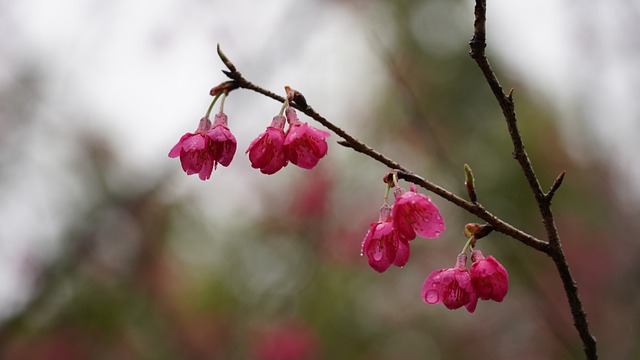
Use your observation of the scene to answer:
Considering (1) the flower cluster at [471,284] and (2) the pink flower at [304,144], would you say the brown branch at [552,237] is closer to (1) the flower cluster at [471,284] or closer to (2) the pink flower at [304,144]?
(1) the flower cluster at [471,284]

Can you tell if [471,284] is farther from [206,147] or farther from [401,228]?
[206,147]

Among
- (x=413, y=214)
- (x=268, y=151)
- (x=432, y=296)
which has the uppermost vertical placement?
(x=268, y=151)

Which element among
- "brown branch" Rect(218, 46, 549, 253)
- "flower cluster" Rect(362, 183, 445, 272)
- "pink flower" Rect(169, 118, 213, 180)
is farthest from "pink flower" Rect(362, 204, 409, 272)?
"pink flower" Rect(169, 118, 213, 180)

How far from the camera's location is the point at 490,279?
1134 mm

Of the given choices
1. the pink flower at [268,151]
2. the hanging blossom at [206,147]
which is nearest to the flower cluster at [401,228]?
the pink flower at [268,151]

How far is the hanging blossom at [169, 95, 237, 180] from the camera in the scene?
121 cm

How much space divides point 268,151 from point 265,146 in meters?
0.01

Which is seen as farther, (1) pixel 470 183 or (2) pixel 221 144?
(2) pixel 221 144

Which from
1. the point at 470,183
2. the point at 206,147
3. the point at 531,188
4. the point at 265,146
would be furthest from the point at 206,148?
the point at 531,188

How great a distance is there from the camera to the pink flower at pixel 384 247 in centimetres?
115

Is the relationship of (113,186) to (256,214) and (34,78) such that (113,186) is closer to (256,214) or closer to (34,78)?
(34,78)

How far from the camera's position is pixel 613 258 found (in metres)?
6.26

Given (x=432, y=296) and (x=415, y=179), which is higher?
(x=415, y=179)

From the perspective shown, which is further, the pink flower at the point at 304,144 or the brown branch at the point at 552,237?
the pink flower at the point at 304,144
